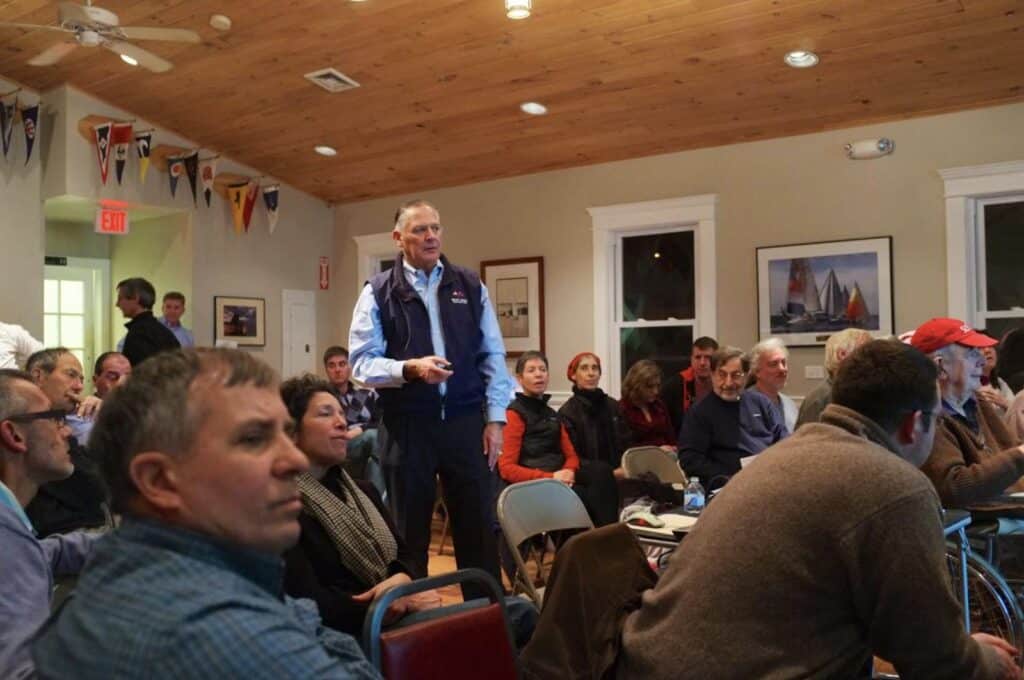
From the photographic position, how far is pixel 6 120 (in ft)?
22.2

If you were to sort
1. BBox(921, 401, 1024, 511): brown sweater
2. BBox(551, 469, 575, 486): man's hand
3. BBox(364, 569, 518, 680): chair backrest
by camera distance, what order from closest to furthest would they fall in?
BBox(364, 569, 518, 680): chair backrest < BBox(921, 401, 1024, 511): brown sweater < BBox(551, 469, 575, 486): man's hand

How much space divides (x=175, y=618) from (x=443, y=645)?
0.98 metres

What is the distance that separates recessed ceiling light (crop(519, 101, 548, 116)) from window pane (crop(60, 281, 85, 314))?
482 centimetres

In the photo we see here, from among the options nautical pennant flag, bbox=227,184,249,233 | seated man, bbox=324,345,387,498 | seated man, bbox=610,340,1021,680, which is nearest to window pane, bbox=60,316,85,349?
nautical pennant flag, bbox=227,184,249,233

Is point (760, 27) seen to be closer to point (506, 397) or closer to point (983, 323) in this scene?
point (983, 323)

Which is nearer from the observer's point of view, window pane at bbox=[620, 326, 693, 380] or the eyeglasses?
the eyeglasses

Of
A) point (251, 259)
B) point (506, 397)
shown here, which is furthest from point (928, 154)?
point (251, 259)

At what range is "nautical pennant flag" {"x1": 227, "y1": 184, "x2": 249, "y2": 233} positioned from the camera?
317 inches

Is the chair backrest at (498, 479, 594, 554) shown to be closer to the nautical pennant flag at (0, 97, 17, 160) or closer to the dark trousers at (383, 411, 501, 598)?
the dark trousers at (383, 411, 501, 598)

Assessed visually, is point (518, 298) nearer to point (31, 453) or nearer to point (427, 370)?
point (427, 370)

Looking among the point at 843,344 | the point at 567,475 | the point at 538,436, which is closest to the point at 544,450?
the point at 538,436

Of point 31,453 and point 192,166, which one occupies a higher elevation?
point 192,166

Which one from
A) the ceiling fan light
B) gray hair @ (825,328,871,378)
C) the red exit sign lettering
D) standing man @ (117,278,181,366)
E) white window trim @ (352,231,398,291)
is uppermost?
the ceiling fan light

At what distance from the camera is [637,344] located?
7.18 metres
